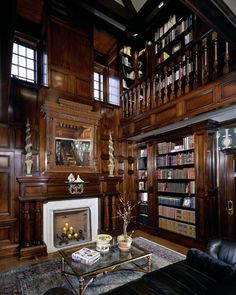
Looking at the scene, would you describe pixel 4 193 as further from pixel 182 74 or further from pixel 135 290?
pixel 182 74

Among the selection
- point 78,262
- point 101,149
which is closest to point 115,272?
point 78,262

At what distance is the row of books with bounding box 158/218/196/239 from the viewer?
4.13m

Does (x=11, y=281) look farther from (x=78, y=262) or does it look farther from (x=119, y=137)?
(x=119, y=137)

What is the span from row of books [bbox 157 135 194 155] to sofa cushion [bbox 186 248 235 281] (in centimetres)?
224

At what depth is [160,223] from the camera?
4852 millimetres

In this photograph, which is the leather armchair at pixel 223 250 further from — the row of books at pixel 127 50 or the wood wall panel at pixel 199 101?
the row of books at pixel 127 50

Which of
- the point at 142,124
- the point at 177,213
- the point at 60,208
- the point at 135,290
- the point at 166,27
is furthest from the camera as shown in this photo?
the point at 166,27

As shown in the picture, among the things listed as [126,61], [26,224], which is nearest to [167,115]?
[126,61]

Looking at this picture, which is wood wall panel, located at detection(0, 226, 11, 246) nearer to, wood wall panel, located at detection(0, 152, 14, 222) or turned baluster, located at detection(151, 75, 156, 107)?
wood wall panel, located at detection(0, 152, 14, 222)

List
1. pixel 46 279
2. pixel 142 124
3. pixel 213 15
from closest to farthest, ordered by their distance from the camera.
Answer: pixel 213 15 < pixel 46 279 < pixel 142 124

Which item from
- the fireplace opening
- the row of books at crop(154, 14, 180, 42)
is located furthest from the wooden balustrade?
the fireplace opening

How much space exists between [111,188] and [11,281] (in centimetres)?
251

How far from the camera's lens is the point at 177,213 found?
4.47 m

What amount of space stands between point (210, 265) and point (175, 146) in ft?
9.07
